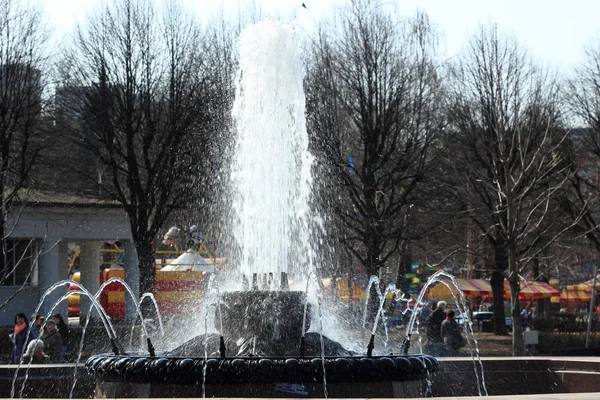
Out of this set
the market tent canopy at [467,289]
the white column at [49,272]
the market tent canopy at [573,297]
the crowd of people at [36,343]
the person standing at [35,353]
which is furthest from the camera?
the market tent canopy at [573,297]

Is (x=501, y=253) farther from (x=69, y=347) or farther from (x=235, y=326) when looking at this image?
(x=235, y=326)

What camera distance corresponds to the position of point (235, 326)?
12852mm

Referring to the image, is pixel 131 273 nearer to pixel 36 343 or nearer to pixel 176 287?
pixel 176 287

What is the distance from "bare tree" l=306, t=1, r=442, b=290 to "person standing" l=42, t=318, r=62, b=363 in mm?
15259

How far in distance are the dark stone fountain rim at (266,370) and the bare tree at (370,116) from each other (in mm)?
24977

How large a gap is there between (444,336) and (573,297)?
37.1 m

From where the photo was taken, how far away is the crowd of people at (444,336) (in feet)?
74.1

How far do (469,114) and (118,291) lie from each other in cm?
1529

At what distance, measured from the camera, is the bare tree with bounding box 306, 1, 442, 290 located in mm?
37000

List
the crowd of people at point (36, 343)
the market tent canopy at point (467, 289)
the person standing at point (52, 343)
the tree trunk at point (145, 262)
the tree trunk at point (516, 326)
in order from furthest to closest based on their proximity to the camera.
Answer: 1. the market tent canopy at point (467, 289)
2. the tree trunk at point (145, 262)
3. the tree trunk at point (516, 326)
4. the person standing at point (52, 343)
5. the crowd of people at point (36, 343)

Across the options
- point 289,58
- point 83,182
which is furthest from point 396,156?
point 289,58

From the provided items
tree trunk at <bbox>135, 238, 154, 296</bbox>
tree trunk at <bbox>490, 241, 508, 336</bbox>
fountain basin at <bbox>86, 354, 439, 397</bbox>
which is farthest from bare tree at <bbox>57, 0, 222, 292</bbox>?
fountain basin at <bbox>86, 354, 439, 397</bbox>

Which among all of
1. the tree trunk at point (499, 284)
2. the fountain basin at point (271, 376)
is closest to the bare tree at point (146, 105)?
the tree trunk at point (499, 284)

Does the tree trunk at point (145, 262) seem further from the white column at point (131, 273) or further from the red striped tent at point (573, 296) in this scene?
the red striped tent at point (573, 296)
